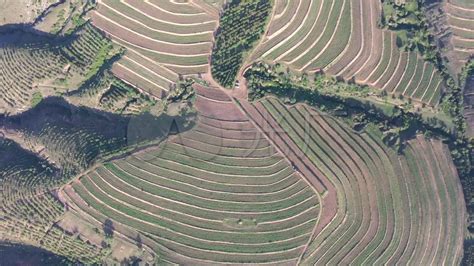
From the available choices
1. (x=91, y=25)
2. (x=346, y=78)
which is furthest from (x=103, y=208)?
(x=346, y=78)

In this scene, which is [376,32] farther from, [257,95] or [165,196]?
[165,196]

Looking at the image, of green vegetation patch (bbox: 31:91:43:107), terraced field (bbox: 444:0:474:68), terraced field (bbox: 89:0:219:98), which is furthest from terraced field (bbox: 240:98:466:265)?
green vegetation patch (bbox: 31:91:43:107)

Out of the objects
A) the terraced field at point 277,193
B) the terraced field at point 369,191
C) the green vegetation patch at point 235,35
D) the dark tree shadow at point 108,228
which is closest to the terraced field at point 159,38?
the green vegetation patch at point 235,35

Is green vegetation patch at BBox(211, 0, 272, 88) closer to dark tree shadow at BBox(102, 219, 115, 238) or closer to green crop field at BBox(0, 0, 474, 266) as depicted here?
green crop field at BBox(0, 0, 474, 266)

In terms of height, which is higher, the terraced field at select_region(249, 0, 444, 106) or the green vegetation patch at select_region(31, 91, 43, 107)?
the terraced field at select_region(249, 0, 444, 106)

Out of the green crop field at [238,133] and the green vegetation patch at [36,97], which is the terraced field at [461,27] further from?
the green vegetation patch at [36,97]

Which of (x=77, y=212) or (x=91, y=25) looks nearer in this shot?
(x=77, y=212)
